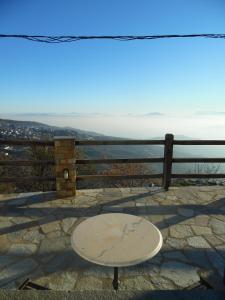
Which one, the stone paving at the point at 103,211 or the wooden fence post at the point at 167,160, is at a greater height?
the wooden fence post at the point at 167,160

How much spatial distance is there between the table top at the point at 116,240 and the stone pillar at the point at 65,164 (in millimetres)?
2592

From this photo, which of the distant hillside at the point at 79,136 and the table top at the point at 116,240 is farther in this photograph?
the distant hillside at the point at 79,136

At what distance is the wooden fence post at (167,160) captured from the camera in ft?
17.8

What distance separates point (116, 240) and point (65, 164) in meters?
3.09

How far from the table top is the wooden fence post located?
3005 mm

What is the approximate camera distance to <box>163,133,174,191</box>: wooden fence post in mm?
5432

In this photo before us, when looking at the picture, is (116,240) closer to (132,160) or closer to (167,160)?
(132,160)

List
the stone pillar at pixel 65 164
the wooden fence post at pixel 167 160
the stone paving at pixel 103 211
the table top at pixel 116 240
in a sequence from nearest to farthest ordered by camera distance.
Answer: the table top at pixel 116 240 < the stone paving at pixel 103 211 < the stone pillar at pixel 65 164 < the wooden fence post at pixel 167 160

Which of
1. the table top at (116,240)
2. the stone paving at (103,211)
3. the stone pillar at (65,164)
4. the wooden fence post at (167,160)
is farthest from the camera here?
the wooden fence post at (167,160)

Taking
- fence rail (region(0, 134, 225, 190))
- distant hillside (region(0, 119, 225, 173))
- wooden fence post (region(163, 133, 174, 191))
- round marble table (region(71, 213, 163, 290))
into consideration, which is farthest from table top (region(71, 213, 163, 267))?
distant hillside (region(0, 119, 225, 173))

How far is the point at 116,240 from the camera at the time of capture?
2.28 m

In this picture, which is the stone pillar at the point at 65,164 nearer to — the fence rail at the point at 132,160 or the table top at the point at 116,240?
the fence rail at the point at 132,160

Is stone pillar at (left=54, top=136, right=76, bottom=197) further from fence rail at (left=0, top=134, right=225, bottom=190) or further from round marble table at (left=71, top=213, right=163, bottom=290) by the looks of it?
round marble table at (left=71, top=213, right=163, bottom=290)

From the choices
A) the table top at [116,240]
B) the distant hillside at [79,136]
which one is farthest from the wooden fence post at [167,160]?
the table top at [116,240]
